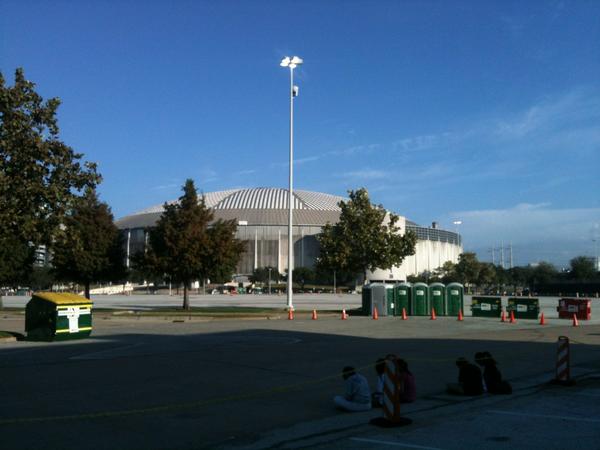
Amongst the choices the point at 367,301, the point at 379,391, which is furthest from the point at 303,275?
the point at 379,391

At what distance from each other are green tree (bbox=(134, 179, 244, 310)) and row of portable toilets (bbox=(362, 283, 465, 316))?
8816 mm

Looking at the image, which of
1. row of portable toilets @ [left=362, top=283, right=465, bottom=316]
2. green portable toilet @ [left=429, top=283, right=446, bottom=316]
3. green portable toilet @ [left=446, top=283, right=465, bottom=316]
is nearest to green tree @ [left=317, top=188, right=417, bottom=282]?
row of portable toilets @ [left=362, top=283, right=465, bottom=316]

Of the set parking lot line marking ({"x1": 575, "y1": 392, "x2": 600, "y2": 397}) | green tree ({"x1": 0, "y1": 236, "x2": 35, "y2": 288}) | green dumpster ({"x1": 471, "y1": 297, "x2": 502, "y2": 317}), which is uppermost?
green tree ({"x1": 0, "y1": 236, "x2": 35, "y2": 288})

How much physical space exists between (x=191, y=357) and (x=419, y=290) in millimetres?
21644

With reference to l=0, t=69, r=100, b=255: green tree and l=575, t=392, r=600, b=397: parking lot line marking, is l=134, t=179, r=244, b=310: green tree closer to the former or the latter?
l=0, t=69, r=100, b=255: green tree

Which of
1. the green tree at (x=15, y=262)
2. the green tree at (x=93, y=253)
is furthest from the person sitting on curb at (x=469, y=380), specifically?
the green tree at (x=15, y=262)

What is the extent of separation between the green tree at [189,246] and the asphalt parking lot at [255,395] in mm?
15033

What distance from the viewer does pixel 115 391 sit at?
11.3 metres

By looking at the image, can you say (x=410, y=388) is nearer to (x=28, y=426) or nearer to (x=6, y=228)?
(x=28, y=426)

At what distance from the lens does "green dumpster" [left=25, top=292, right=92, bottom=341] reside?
2078cm

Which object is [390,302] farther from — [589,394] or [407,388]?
[407,388]

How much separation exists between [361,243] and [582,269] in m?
113

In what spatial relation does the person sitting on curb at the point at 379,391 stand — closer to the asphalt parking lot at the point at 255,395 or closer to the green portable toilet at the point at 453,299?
the asphalt parking lot at the point at 255,395

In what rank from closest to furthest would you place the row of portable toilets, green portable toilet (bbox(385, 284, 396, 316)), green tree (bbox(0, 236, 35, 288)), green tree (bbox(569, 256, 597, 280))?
the row of portable toilets
green portable toilet (bbox(385, 284, 396, 316))
green tree (bbox(0, 236, 35, 288))
green tree (bbox(569, 256, 597, 280))
